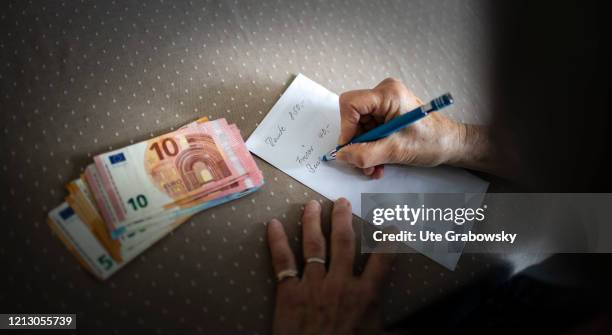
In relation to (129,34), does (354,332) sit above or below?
below

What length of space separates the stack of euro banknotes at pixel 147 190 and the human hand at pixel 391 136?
0.70 feet

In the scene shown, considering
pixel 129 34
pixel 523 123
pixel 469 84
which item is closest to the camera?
pixel 523 123

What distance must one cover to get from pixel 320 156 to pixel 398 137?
0.56 ft

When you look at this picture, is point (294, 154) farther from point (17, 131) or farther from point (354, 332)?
point (17, 131)

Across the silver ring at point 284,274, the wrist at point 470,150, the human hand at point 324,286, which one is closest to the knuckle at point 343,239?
the human hand at point 324,286

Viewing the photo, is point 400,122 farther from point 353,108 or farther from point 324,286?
point 324,286

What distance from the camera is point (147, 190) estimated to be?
0.73 m

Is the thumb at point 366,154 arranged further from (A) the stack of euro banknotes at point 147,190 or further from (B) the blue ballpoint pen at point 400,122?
(A) the stack of euro banknotes at point 147,190

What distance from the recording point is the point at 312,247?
2.43ft

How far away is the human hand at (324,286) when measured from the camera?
69cm

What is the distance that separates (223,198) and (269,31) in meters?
0.44

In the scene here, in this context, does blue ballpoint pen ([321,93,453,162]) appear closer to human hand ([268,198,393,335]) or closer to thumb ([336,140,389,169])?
thumb ([336,140,389,169])

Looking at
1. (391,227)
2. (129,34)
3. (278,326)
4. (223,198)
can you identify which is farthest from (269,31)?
(278,326)

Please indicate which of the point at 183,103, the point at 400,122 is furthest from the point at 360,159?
the point at 183,103
